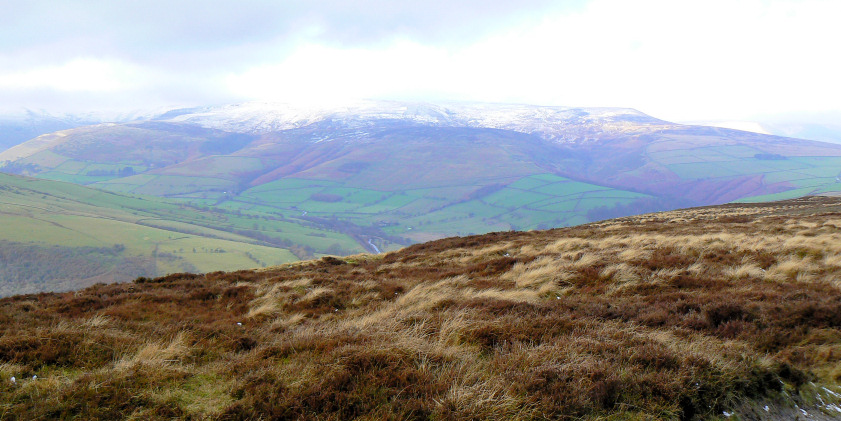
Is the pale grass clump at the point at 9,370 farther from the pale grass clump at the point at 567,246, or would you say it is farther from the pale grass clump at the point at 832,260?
the pale grass clump at the point at 832,260

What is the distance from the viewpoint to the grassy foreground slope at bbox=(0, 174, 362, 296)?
106 metres

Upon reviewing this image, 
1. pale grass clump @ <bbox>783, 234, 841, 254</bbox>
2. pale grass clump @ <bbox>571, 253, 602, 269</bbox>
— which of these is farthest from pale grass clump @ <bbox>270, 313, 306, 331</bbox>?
pale grass clump @ <bbox>783, 234, 841, 254</bbox>

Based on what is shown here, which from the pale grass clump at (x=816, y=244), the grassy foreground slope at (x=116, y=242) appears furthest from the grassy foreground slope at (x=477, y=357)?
the grassy foreground slope at (x=116, y=242)

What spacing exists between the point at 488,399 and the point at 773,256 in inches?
568

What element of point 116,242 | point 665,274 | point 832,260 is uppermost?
point 832,260

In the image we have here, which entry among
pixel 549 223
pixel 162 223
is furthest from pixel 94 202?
pixel 549 223

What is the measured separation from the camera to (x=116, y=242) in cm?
12206

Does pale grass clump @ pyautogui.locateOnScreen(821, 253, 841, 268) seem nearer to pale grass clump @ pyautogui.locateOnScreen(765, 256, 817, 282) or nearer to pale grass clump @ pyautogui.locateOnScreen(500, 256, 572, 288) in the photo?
pale grass clump @ pyautogui.locateOnScreen(765, 256, 817, 282)

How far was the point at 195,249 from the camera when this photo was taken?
397 ft

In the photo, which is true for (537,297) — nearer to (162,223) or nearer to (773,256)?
(773,256)

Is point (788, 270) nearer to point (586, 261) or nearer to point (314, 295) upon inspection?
point (586, 261)

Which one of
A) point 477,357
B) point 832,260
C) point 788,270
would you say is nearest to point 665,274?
point 788,270

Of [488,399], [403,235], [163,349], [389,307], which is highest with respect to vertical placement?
[488,399]

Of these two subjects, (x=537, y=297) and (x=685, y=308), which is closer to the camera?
(x=685, y=308)
